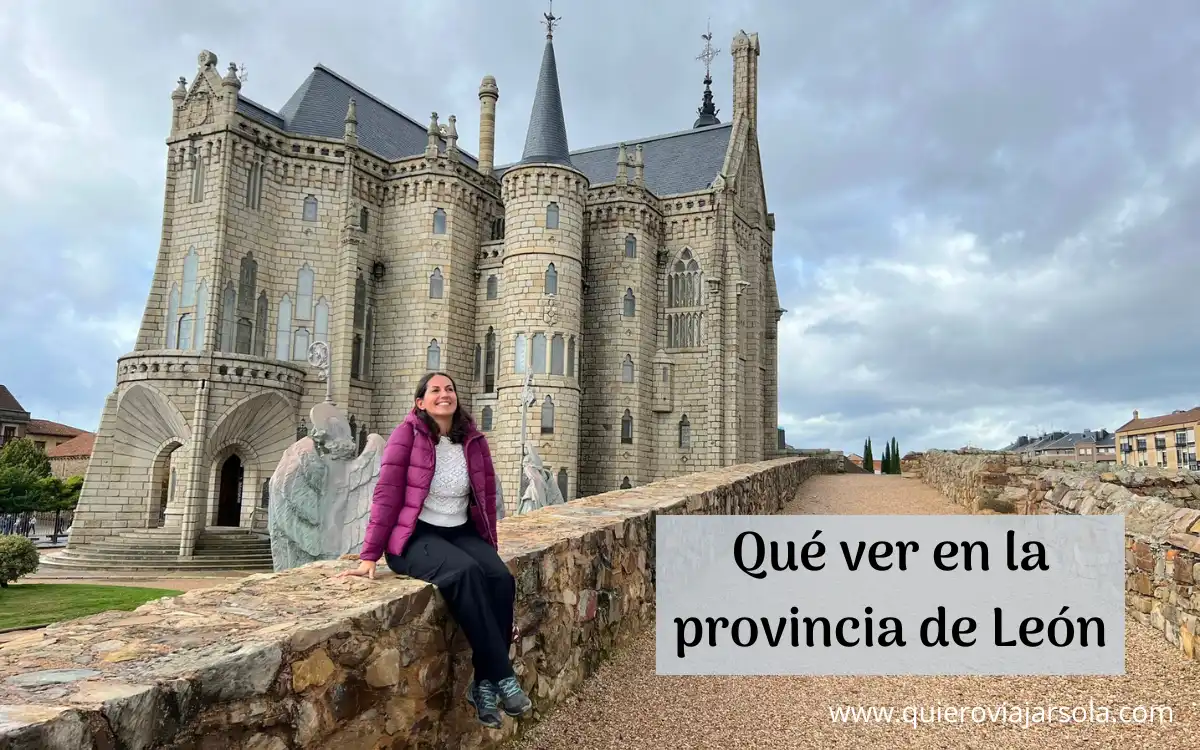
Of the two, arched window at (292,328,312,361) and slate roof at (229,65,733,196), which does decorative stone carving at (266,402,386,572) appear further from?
slate roof at (229,65,733,196)

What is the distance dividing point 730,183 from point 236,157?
21.5m

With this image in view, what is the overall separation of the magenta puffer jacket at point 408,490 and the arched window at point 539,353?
2691 centimetres

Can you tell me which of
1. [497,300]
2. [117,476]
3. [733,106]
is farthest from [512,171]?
[117,476]

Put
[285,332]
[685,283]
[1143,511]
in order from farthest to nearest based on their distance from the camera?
[685,283], [285,332], [1143,511]

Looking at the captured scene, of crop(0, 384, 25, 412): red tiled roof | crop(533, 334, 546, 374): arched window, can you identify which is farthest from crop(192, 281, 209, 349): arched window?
crop(0, 384, 25, 412): red tiled roof

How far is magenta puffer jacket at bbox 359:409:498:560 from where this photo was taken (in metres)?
3.46

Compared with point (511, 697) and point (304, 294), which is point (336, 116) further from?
point (511, 697)

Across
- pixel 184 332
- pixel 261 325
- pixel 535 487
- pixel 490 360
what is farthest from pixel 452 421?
pixel 490 360

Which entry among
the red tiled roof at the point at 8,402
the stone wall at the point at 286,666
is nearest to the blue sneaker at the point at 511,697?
the stone wall at the point at 286,666

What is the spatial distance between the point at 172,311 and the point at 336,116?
466 inches

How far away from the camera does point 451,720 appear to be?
3311 millimetres

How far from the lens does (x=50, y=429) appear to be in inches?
2331

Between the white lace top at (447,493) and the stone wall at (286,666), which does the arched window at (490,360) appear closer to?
the stone wall at (286,666)

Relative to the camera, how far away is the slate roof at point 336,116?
106ft
